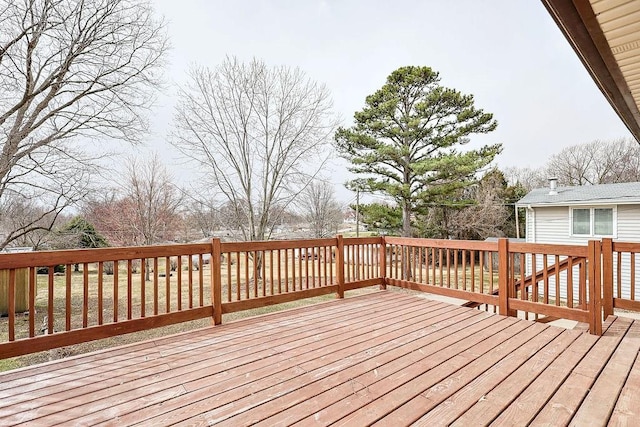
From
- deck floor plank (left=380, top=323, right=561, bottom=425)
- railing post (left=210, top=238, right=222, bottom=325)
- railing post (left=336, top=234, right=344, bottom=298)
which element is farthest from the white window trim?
railing post (left=210, top=238, right=222, bottom=325)

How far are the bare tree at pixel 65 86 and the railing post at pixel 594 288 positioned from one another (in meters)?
8.66

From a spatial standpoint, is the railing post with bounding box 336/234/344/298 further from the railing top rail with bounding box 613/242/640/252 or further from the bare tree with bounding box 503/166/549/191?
the bare tree with bounding box 503/166/549/191

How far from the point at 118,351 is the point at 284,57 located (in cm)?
892

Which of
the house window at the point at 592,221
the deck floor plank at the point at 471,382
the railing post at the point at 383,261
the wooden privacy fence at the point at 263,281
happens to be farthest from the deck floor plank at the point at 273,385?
the house window at the point at 592,221

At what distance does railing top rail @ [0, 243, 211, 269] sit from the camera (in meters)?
2.47

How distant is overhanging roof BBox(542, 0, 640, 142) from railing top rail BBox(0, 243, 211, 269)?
3.44 meters

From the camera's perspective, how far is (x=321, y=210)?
14.8m

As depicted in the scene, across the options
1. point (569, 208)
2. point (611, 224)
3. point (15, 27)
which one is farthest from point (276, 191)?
point (611, 224)

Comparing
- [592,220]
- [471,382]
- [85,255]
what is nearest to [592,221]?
[592,220]

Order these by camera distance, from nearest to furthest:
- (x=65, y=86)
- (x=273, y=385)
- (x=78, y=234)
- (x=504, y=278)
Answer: (x=273, y=385)
(x=504, y=278)
(x=65, y=86)
(x=78, y=234)

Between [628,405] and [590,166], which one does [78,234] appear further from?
[590,166]

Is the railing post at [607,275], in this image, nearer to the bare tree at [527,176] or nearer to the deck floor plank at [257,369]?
the deck floor plank at [257,369]

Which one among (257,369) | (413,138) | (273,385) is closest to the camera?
(273,385)

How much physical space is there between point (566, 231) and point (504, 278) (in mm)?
8724
